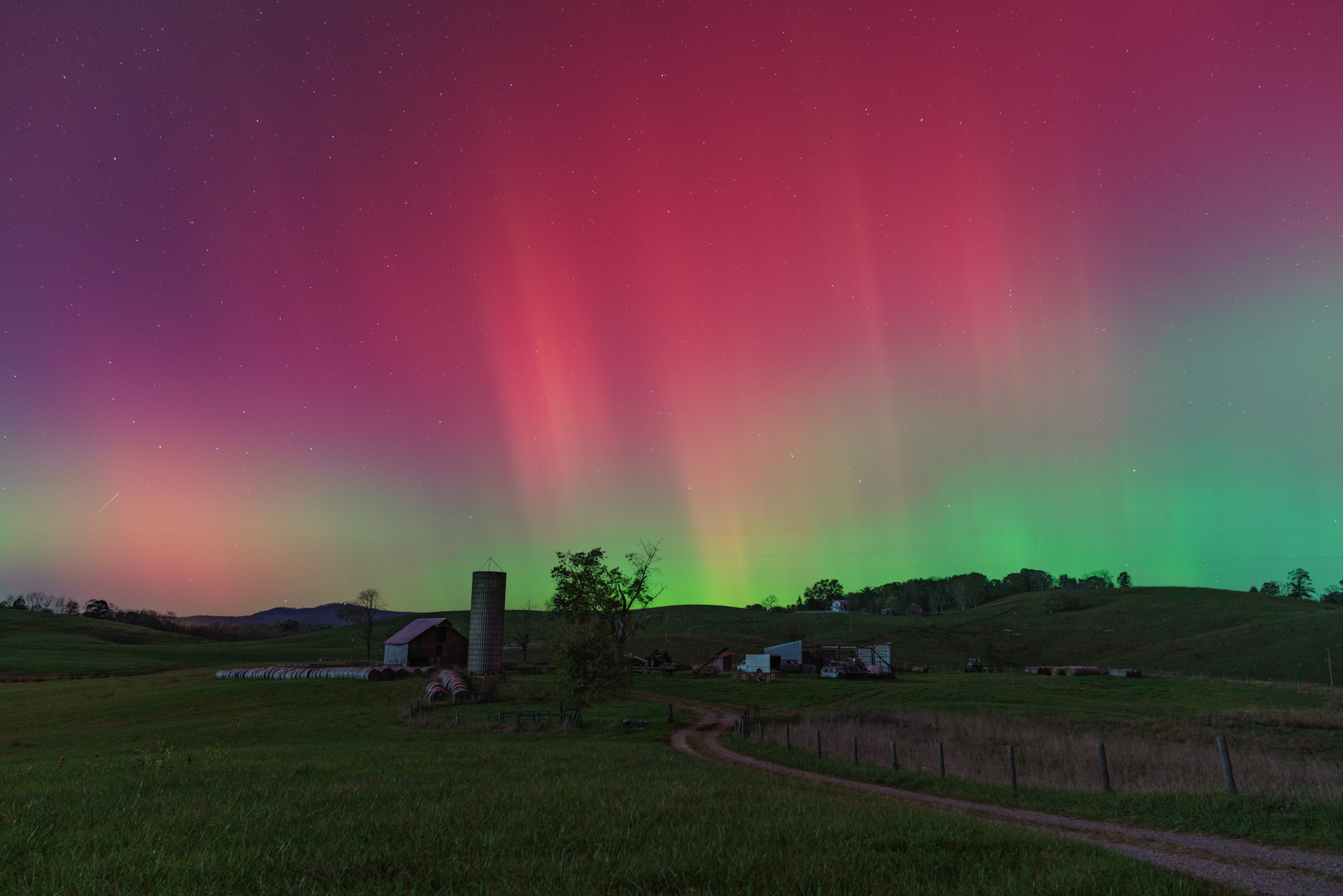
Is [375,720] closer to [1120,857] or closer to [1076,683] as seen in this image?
[1120,857]

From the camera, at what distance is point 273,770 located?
16266 mm

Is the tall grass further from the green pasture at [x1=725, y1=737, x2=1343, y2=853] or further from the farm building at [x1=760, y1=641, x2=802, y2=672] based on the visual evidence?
the farm building at [x1=760, y1=641, x2=802, y2=672]

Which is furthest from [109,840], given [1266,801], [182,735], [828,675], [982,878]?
[828,675]

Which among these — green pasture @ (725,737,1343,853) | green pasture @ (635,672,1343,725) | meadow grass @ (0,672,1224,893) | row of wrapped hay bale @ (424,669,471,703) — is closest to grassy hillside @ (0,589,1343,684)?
green pasture @ (635,672,1343,725)

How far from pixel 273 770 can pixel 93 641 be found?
144 meters

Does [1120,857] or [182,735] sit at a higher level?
[1120,857]

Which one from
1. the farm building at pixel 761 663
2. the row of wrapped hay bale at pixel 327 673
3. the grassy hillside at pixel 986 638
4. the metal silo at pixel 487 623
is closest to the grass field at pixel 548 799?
the row of wrapped hay bale at pixel 327 673

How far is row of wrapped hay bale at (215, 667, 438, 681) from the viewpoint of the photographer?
6712 centimetres

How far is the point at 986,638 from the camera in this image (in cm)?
15050

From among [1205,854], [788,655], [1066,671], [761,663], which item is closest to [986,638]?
[1066,671]

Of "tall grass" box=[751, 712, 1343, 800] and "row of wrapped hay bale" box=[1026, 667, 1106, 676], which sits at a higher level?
"tall grass" box=[751, 712, 1343, 800]

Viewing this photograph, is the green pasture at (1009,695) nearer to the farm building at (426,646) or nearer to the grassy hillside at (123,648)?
the farm building at (426,646)

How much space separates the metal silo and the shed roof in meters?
9.28

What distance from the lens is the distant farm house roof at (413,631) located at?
84.6 meters
